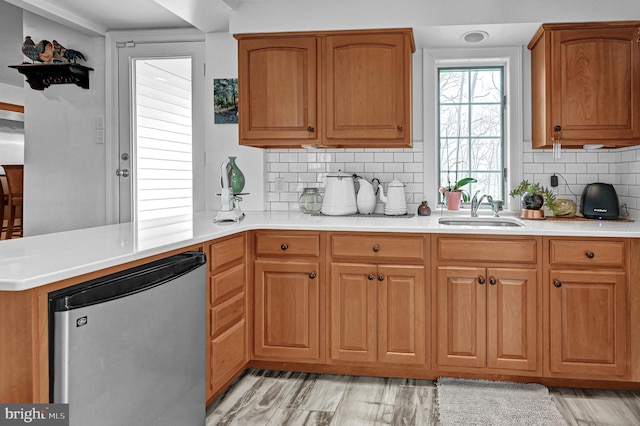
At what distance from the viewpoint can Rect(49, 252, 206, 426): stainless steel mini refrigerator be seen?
4.75ft

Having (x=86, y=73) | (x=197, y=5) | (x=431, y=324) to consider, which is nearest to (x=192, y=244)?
(x=431, y=324)

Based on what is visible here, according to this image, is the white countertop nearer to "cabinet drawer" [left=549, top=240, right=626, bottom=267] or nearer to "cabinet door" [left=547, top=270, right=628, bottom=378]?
"cabinet drawer" [left=549, top=240, right=626, bottom=267]

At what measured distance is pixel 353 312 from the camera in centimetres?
297

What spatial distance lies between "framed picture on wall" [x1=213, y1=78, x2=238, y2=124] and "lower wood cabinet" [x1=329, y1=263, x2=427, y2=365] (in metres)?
1.45

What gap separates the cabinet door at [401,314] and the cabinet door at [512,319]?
1.18 feet

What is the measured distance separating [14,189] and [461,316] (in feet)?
10.6

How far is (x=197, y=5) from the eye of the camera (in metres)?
3.25

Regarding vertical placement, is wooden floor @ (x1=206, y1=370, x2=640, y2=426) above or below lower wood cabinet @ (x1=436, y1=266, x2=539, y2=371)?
below

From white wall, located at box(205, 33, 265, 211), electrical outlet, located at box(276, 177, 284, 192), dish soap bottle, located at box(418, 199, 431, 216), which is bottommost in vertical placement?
dish soap bottle, located at box(418, 199, 431, 216)

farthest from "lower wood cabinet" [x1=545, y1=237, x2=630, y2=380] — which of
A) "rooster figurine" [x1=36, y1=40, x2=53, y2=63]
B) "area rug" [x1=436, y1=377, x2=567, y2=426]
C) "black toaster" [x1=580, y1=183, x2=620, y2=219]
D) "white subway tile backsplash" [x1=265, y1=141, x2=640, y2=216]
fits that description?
"rooster figurine" [x1=36, y1=40, x2=53, y2=63]

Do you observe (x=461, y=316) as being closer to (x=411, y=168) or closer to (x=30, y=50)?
(x=411, y=168)

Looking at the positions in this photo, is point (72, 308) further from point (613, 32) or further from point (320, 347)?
point (613, 32)

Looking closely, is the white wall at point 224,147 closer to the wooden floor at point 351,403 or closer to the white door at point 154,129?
the white door at point 154,129

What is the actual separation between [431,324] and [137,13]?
9.28 feet
